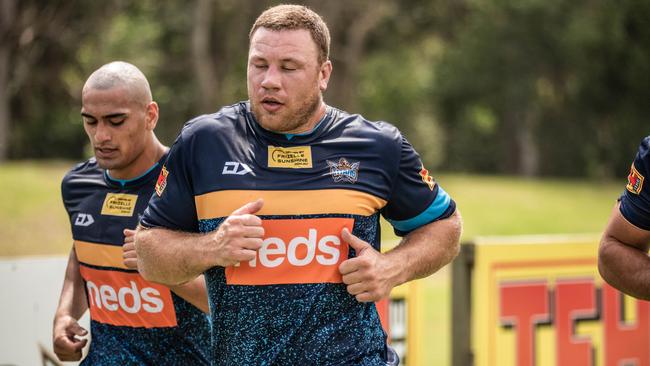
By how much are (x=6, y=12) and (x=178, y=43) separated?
28.8 feet

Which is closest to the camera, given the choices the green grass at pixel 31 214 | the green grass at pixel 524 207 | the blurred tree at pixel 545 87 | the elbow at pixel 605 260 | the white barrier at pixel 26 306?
the elbow at pixel 605 260

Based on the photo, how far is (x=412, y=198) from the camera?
352cm

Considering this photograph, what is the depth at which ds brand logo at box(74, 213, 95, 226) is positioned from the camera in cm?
418

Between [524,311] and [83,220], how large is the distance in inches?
157

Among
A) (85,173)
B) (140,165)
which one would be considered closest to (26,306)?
(85,173)

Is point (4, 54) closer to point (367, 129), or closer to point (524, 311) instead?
point (524, 311)

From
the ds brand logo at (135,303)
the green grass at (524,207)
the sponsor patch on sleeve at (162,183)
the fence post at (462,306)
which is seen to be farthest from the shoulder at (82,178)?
the green grass at (524,207)

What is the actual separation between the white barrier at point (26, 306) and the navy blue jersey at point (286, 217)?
7.71 feet

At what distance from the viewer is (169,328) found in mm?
4047

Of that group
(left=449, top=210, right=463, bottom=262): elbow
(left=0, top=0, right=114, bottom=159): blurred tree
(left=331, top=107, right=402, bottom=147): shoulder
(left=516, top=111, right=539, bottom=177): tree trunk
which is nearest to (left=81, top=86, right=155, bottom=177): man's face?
(left=331, top=107, right=402, bottom=147): shoulder

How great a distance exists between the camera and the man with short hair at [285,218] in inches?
128

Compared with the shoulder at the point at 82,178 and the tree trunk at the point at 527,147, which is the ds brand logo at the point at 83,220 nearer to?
the shoulder at the point at 82,178

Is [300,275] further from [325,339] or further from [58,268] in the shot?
[58,268]

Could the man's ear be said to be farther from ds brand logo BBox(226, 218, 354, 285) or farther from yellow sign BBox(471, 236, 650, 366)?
yellow sign BBox(471, 236, 650, 366)
